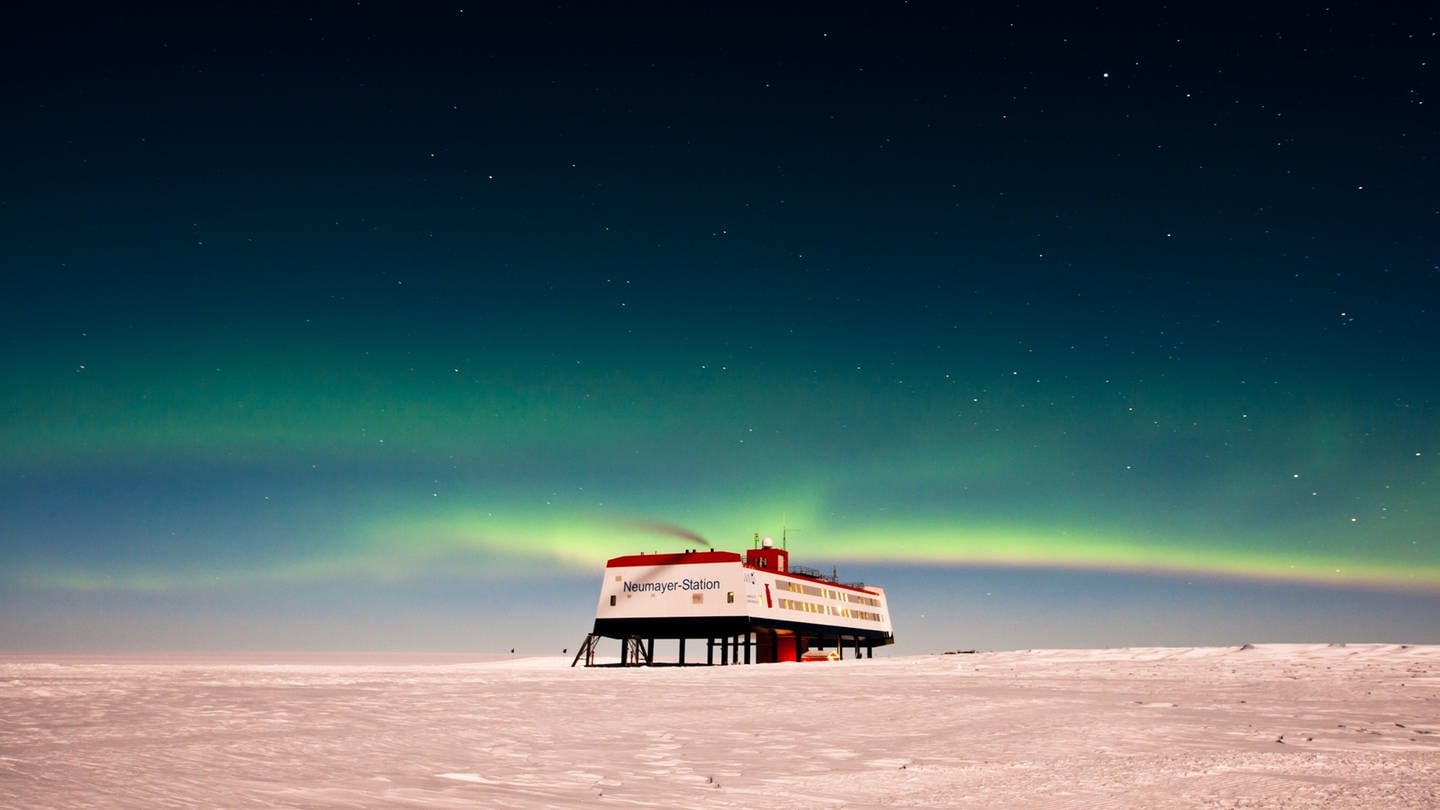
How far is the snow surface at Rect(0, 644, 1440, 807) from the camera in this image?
251 inches

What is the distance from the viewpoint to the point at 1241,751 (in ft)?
27.1

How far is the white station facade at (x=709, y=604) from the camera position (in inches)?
2482

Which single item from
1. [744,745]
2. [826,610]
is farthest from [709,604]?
[744,745]

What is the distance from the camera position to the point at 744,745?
9.38 metres

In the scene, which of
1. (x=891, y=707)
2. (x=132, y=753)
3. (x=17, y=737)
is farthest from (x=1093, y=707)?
(x=17, y=737)

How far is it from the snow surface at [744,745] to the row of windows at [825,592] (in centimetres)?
5218

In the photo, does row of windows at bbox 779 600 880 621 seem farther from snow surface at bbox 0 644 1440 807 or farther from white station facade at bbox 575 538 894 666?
snow surface at bbox 0 644 1440 807

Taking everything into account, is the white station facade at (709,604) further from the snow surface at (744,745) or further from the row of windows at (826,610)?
the snow surface at (744,745)

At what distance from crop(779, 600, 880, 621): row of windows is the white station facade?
160 millimetres

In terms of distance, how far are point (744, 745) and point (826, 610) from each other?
69194 millimetres

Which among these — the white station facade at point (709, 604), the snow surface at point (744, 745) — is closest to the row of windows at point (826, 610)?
the white station facade at point (709, 604)

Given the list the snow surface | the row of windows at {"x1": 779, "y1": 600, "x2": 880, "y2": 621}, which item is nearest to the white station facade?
the row of windows at {"x1": 779, "y1": 600, "x2": 880, "y2": 621}

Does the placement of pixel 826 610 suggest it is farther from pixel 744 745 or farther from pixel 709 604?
pixel 744 745

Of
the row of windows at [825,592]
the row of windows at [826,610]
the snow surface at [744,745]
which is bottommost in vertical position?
the snow surface at [744,745]
